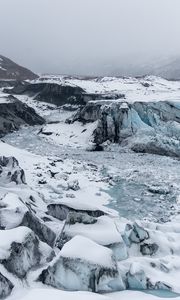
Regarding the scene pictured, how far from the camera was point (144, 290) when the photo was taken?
35.6 ft

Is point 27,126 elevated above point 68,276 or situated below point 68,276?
below

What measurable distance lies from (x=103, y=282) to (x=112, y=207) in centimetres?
767

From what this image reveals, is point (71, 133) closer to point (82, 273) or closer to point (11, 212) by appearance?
point (11, 212)

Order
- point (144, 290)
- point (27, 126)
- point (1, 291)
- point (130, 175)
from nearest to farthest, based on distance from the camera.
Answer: point (1, 291) → point (144, 290) → point (130, 175) → point (27, 126)

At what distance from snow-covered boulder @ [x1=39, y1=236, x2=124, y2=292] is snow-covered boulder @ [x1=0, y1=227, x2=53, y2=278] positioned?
0.58m

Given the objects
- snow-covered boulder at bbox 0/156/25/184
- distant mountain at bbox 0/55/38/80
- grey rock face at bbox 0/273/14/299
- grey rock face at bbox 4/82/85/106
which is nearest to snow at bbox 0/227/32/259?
grey rock face at bbox 0/273/14/299

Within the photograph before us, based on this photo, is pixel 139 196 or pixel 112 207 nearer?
pixel 112 207

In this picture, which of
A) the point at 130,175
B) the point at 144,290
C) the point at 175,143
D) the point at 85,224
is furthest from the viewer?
the point at 175,143

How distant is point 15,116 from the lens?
40000 millimetres

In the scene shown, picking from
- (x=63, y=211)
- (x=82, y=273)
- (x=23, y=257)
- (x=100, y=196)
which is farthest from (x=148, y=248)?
(x=100, y=196)

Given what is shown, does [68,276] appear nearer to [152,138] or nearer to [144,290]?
[144,290]

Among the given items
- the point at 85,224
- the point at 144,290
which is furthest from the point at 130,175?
the point at 144,290

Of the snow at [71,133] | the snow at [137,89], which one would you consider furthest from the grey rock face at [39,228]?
the snow at [137,89]

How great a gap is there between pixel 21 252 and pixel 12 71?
7001 cm
